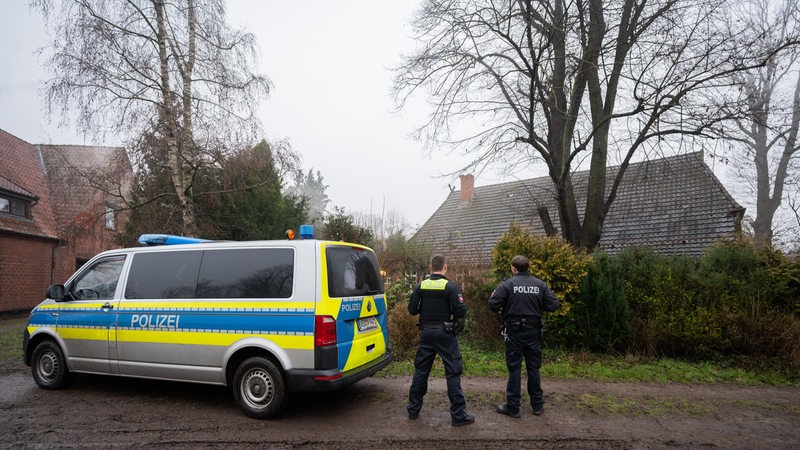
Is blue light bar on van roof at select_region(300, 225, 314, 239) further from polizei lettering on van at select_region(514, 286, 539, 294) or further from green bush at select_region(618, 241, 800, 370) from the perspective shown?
green bush at select_region(618, 241, 800, 370)

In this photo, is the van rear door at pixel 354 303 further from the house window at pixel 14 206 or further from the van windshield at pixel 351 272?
the house window at pixel 14 206

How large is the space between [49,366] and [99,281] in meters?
1.52

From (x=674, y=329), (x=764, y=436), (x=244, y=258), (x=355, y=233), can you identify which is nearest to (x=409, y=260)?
(x=355, y=233)

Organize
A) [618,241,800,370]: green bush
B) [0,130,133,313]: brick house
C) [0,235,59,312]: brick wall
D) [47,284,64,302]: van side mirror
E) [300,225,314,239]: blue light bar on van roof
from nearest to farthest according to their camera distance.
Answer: [300,225,314,239]: blue light bar on van roof < [47,284,64,302]: van side mirror < [618,241,800,370]: green bush < [0,130,133,313]: brick house < [0,235,59,312]: brick wall

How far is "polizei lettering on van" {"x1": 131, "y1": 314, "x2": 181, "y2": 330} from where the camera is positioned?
17.2ft

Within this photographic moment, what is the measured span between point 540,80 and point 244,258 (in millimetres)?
7060

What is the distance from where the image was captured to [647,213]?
15586 mm

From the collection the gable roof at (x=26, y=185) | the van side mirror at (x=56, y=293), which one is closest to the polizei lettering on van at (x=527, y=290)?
the van side mirror at (x=56, y=293)

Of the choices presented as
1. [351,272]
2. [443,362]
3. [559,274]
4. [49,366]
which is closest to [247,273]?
[351,272]

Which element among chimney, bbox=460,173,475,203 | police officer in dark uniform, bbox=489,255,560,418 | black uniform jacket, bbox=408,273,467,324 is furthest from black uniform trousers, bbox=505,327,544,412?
chimney, bbox=460,173,475,203

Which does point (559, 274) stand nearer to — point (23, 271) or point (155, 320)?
point (155, 320)

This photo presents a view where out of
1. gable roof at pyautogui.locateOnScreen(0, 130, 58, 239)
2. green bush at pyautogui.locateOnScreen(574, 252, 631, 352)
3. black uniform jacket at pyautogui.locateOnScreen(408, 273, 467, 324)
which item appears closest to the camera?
black uniform jacket at pyautogui.locateOnScreen(408, 273, 467, 324)

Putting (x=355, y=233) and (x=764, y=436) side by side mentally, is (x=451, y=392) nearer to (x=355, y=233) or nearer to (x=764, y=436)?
(x=764, y=436)

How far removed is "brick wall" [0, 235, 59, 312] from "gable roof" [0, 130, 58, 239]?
0.43 metres
